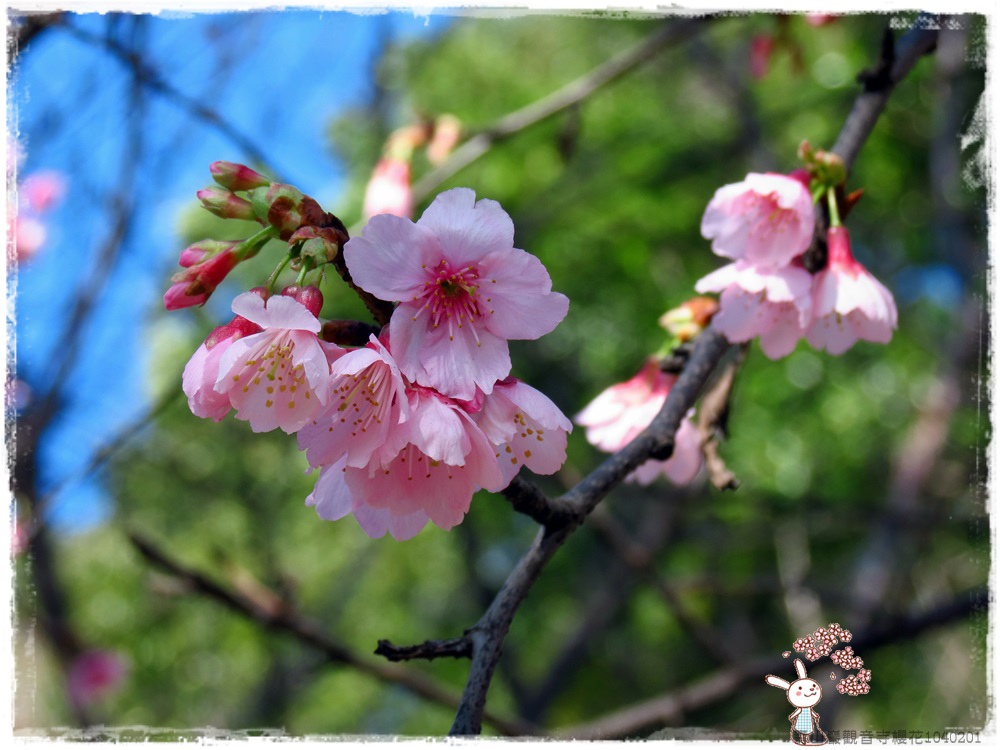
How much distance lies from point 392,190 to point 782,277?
141 centimetres

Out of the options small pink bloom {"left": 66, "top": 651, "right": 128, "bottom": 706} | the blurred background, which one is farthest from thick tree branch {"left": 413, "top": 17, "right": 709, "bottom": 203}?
small pink bloom {"left": 66, "top": 651, "right": 128, "bottom": 706}

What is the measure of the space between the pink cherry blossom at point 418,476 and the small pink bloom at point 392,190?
153 cm

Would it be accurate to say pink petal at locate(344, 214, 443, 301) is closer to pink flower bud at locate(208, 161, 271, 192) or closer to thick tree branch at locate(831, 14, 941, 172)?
pink flower bud at locate(208, 161, 271, 192)

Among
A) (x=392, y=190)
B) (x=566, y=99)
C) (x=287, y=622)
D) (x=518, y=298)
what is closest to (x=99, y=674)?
(x=287, y=622)

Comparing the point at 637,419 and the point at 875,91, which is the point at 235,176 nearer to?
the point at 637,419

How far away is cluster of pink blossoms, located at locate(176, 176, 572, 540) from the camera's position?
62 centimetres

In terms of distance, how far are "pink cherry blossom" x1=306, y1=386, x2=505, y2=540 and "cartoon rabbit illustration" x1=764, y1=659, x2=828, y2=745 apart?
40 centimetres

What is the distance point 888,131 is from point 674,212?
1.32m

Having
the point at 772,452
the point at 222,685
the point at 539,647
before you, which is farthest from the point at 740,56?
the point at 222,685

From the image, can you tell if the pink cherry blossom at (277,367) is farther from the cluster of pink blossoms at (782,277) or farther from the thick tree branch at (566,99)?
the thick tree branch at (566,99)

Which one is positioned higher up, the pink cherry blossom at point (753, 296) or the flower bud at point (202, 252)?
the pink cherry blossom at point (753, 296)

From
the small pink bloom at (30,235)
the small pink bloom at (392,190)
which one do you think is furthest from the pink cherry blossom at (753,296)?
the small pink bloom at (30,235)

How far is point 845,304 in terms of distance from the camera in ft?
3.33

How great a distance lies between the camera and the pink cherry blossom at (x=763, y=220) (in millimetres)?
1048
